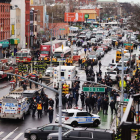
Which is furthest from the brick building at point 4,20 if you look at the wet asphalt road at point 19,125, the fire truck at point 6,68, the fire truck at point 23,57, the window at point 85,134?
the window at point 85,134

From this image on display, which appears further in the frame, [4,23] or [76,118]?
[4,23]

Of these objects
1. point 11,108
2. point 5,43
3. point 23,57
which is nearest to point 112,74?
point 23,57

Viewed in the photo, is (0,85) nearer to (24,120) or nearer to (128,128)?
(24,120)

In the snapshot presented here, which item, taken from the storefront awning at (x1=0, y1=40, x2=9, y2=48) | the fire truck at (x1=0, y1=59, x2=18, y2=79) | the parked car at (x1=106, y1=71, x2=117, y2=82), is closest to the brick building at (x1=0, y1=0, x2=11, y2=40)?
the storefront awning at (x1=0, y1=40, x2=9, y2=48)

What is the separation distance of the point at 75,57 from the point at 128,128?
199 ft

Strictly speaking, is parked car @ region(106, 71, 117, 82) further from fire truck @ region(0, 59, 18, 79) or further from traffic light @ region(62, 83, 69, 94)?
fire truck @ region(0, 59, 18, 79)

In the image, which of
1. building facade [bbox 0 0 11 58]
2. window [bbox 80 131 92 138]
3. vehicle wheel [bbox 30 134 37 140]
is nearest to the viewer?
window [bbox 80 131 92 138]

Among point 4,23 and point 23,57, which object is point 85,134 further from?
point 4,23

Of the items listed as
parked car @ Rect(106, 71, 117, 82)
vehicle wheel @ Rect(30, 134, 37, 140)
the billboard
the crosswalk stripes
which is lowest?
parked car @ Rect(106, 71, 117, 82)

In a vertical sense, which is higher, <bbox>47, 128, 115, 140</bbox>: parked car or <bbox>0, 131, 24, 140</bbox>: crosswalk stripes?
<bbox>47, 128, 115, 140</bbox>: parked car

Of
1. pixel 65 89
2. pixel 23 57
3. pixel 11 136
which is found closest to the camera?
pixel 11 136

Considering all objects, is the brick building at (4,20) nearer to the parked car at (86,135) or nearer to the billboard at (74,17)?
the parked car at (86,135)

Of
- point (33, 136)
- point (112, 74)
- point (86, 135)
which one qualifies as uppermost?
point (86, 135)

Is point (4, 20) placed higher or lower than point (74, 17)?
higher
